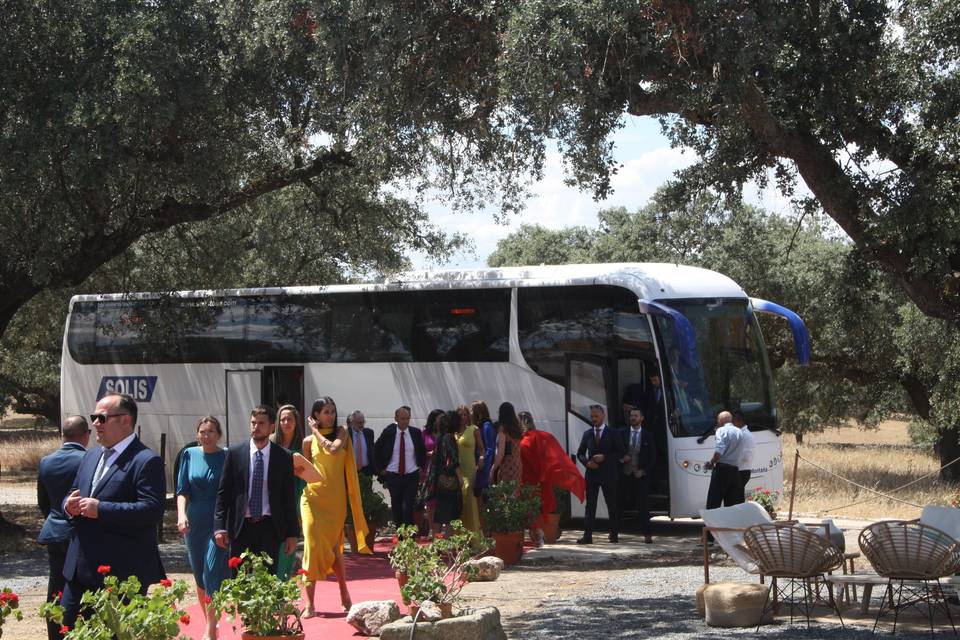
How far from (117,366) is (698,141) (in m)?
13.2

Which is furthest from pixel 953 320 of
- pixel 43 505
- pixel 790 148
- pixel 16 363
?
pixel 16 363

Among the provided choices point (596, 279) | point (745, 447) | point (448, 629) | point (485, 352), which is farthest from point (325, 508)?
point (485, 352)

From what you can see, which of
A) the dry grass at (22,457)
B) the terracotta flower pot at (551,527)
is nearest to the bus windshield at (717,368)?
the terracotta flower pot at (551,527)

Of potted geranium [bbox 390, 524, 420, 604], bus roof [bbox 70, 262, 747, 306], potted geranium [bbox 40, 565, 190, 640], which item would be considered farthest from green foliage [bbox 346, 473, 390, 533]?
potted geranium [bbox 40, 565, 190, 640]

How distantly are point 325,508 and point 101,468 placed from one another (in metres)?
3.97

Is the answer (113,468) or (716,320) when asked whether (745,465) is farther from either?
(113,468)

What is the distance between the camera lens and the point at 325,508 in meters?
10.2

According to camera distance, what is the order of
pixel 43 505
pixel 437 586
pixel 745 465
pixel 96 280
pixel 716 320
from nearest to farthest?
pixel 43 505 < pixel 437 586 < pixel 745 465 < pixel 716 320 < pixel 96 280

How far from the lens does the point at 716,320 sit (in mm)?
17422

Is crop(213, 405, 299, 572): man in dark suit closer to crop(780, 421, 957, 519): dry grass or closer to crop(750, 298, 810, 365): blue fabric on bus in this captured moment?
crop(750, 298, 810, 365): blue fabric on bus

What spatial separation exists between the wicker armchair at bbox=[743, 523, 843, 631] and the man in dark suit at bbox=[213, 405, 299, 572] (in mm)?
3462

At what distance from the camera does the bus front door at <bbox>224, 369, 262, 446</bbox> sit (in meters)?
20.7

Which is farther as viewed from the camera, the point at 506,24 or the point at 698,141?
the point at 698,141

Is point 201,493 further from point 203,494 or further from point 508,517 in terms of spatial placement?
point 508,517
